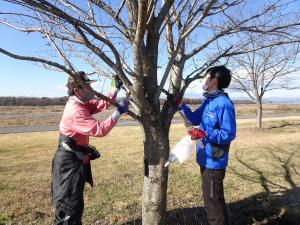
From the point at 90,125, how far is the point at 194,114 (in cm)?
120

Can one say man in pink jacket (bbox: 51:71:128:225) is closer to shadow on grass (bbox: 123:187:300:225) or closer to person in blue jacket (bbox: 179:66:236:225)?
person in blue jacket (bbox: 179:66:236:225)

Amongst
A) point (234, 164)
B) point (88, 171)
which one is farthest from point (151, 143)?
point (234, 164)

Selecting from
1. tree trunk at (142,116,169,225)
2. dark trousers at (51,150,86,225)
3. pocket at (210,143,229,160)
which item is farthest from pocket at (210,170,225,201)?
dark trousers at (51,150,86,225)

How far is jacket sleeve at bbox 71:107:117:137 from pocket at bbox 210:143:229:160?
0.97 metres

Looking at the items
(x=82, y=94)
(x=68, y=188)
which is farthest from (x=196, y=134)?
(x=68, y=188)

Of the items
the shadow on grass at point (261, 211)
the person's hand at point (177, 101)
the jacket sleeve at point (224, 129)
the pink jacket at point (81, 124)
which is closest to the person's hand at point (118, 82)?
the pink jacket at point (81, 124)

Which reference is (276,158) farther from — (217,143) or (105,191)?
(217,143)

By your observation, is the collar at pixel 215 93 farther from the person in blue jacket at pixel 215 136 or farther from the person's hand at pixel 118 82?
the person's hand at pixel 118 82

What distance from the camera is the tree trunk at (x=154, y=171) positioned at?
10.6 ft

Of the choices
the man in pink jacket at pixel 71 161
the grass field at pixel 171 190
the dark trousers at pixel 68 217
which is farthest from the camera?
the grass field at pixel 171 190

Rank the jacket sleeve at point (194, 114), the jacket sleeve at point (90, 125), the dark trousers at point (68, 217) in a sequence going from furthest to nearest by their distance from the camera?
the jacket sleeve at point (194, 114)
the dark trousers at point (68, 217)
the jacket sleeve at point (90, 125)

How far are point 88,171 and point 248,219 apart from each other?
2.18 meters

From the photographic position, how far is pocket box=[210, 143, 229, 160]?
3.29 m

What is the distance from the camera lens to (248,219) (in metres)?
4.45
